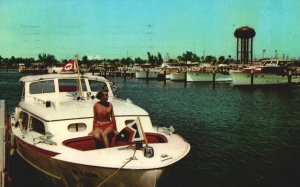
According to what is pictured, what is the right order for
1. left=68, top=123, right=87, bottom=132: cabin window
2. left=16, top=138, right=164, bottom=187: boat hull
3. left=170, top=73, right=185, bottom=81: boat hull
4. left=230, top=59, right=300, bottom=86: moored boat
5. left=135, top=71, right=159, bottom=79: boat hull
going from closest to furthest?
left=16, top=138, right=164, bottom=187: boat hull
left=68, top=123, right=87, bottom=132: cabin window
left=230, top=59, right=300, bottom=86: moored boat
left=170, top=73, right=185, bottom=81: boat hull
left=135, top=71, right=159, bottom=79: boat hull

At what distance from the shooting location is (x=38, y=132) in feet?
39.9

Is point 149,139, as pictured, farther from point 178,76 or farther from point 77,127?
point 178,76

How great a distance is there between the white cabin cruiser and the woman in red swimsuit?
24cm

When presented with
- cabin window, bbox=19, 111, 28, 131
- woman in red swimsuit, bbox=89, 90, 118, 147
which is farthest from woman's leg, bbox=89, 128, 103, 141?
cabin window, bbox=19, 111, 28, 131

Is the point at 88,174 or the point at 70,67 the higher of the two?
the point at 70,67

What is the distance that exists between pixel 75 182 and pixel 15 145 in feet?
18.9

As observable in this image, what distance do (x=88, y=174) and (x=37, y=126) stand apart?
151 inches

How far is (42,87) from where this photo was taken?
15391 millimetres

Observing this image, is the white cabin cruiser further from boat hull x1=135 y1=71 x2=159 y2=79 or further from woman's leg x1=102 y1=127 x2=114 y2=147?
boat hull x1=135 y1=71 x2=159 y2=79

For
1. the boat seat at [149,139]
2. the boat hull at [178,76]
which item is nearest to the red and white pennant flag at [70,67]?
the boat seat at [149,139]

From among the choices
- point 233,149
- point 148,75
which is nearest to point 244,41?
point 148,75

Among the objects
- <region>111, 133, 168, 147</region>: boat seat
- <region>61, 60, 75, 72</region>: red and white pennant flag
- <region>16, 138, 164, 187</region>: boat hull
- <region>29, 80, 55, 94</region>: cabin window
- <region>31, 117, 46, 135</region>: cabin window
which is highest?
<region>61, 60, 75, 72</region>: red and white pennant flag

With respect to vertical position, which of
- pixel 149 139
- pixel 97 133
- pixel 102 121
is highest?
pixel 102 121

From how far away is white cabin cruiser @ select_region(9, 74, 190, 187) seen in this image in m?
9.15
